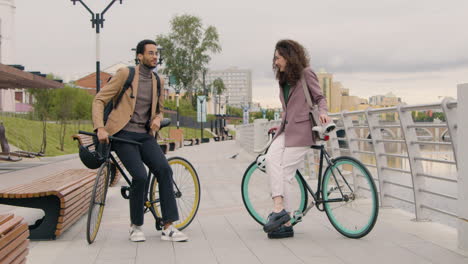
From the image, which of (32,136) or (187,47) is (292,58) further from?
(187,47)

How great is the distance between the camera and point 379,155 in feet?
24.8

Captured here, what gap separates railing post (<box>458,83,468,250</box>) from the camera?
4703 millimetres

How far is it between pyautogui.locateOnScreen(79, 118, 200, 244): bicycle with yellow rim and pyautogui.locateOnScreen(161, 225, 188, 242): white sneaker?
100 mm

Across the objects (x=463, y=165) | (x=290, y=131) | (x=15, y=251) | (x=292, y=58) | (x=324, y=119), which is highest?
(x=292, y=58)

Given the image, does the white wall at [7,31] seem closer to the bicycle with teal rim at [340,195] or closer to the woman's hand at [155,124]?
the woman's hand at [155,124]

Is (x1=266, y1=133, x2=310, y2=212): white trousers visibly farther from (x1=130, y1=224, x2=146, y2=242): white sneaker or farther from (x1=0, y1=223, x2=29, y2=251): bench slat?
(x1=0, y1=223, x2=29, y2=251): bench slat

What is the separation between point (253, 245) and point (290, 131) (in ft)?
3.48

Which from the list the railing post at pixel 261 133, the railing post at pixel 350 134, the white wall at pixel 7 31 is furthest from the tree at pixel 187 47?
the railing post at pixel 350 134

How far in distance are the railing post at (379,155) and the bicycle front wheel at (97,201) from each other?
11.2 ft

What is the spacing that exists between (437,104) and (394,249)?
55.5 inches

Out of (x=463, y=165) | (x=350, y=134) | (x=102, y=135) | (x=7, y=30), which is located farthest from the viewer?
(x=7, y=30)

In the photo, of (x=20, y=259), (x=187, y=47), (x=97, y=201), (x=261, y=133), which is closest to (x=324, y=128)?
(x=97, y=201)

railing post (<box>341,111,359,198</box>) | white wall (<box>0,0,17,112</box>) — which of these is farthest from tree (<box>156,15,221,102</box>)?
railing post (<box>341,111,359,198</box>)

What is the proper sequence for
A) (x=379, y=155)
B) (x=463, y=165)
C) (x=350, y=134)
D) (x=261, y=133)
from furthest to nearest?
(x=261, y=133)
(x=350, y=134)
(x=379, y=155)
(x=463, y=165)
